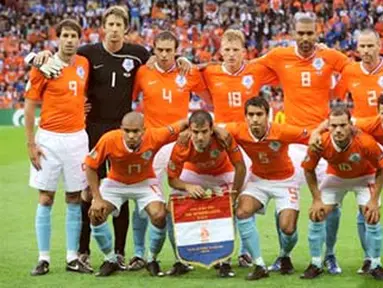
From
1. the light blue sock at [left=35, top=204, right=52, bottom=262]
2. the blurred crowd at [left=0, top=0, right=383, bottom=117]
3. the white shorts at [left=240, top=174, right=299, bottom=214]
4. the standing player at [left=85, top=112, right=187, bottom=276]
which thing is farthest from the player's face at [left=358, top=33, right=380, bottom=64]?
the blurred crowd at [left=0, top=0, right=383, bottom=117]

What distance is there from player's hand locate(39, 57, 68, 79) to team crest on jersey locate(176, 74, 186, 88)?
1.05 m

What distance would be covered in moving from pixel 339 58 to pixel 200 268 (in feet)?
7.41

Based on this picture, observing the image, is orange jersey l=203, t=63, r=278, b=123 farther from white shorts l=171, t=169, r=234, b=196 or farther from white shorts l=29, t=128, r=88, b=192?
white shorts l=29, t=128, r=88, b=192

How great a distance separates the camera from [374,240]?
747 centimetres

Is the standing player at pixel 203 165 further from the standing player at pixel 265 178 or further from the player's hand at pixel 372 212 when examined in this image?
the player's hand at pixel 372 212

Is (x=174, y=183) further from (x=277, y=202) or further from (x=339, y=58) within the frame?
(x=339, y=58)

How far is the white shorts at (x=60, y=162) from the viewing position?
7816 mm

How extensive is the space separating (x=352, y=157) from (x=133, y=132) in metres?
1.76

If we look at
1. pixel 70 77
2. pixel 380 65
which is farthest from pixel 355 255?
pixel 70 77

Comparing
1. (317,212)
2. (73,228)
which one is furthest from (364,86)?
(73,228)

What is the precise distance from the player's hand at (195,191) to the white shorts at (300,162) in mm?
896

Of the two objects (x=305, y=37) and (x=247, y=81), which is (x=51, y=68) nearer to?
(x=247, y=81)

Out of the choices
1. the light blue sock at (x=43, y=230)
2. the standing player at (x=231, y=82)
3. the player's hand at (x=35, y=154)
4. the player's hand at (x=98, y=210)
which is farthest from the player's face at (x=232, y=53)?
the light blue sock at (x=43, y=230)

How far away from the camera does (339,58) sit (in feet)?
27.7
